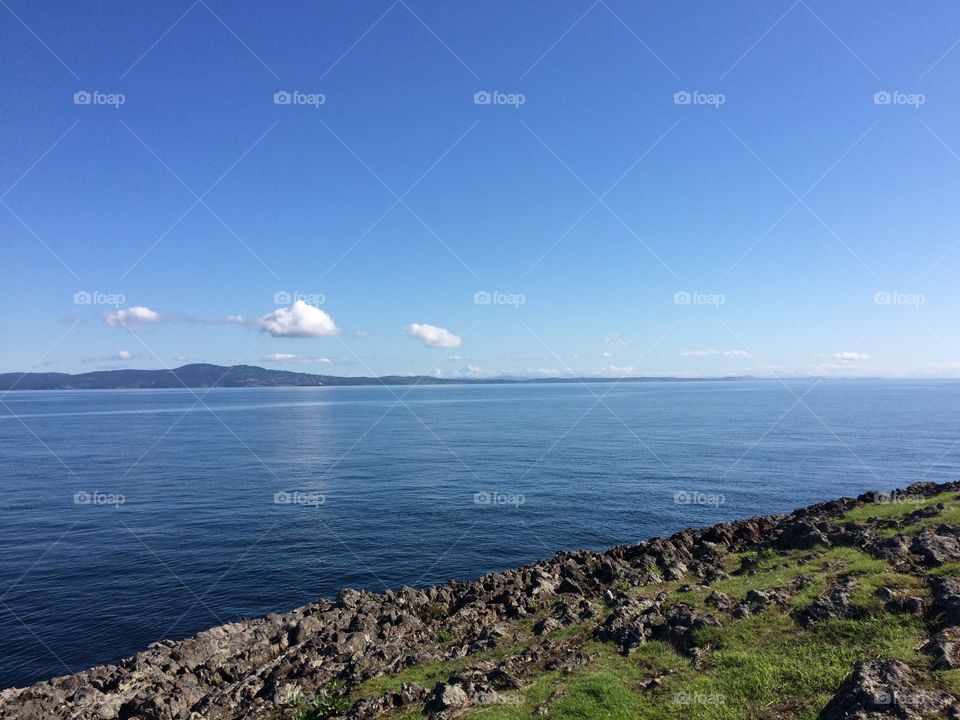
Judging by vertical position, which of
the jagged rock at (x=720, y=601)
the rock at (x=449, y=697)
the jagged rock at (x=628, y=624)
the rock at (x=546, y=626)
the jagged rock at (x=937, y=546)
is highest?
the jagged rock at (x=937, y=546)

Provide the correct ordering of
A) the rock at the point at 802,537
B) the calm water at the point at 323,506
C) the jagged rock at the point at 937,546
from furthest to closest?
the calm water at the point at 323,506 → the rock at the point at 802,537 → the jagged rock at the point at 937,546

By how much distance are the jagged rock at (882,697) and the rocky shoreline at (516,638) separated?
0.04 m

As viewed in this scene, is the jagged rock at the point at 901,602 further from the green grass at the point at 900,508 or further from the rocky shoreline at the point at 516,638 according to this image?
the green grass at the point at 900,508

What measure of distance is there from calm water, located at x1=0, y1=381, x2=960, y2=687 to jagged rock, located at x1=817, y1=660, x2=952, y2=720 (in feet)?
102

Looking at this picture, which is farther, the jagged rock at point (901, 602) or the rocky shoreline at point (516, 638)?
the jagged rock at point (901, 602)

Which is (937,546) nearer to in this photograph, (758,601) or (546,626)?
(758,601)

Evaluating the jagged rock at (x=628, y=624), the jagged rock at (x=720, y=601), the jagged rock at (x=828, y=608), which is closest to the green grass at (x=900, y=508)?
the jagged rock at (x=828, y=608)

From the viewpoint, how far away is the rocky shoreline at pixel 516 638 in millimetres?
16172

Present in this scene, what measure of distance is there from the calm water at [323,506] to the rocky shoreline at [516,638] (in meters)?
9.37

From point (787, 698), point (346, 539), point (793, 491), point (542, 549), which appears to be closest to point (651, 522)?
point (542, 549)

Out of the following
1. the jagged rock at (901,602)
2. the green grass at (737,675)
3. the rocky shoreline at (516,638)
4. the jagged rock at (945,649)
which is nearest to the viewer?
the jagged rock at (945,649)

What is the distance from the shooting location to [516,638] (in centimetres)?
2280

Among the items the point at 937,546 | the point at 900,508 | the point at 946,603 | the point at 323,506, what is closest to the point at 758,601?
the point at 946,603

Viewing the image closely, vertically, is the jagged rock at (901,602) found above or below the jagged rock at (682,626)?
above
